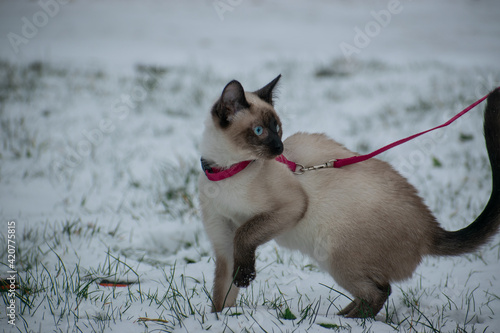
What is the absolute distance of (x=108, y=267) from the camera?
2311mm

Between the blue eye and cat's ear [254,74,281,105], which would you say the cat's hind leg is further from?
cat's ear [254,74,281,105]

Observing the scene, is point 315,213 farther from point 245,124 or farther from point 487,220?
point 487,220

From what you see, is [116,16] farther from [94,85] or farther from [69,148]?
[69,148]

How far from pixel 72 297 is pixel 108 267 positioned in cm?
33

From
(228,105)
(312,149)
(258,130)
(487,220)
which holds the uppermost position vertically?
(228,105)

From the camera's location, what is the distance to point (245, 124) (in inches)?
80.3

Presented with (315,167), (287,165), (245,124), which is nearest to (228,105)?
(245,124)

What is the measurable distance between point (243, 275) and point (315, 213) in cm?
49

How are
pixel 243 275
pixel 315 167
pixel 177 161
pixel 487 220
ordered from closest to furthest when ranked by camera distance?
1. pixel 243 275
2. pixel 487 220
3. pixel 315 167
4. pixel 177 161

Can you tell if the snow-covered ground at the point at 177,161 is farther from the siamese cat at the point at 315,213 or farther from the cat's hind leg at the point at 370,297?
the siamese cat at the point at 315,213

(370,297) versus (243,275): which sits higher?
(243,275)

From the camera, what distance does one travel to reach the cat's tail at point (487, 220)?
1963 mm

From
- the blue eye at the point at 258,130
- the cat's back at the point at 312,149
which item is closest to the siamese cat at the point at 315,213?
the blue eye at the point at 258,130

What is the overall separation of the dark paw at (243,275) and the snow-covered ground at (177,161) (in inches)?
4.8
